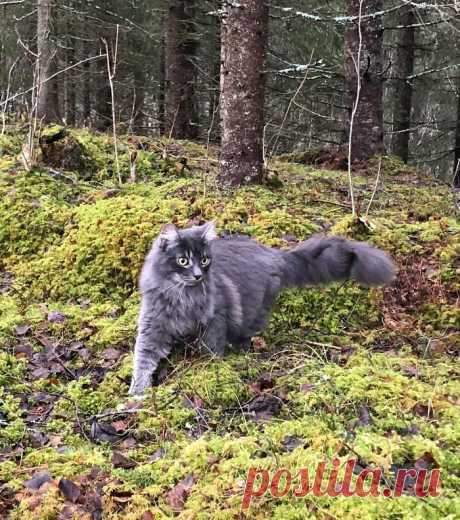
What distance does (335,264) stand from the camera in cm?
495

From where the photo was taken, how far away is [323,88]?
13.7 meters

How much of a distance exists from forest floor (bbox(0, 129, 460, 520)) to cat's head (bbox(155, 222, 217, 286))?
2.19 feet

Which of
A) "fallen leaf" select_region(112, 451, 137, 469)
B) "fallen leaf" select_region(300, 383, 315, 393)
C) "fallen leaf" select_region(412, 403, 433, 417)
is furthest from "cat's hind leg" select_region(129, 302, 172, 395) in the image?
"fallen leaf" select_region(412, 403, 433, 417)

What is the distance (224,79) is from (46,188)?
2655mm

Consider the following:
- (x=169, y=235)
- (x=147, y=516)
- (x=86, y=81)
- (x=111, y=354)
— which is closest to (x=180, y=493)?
(x=147, y=516)

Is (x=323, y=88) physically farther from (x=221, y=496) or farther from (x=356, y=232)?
(x=221, y=496)

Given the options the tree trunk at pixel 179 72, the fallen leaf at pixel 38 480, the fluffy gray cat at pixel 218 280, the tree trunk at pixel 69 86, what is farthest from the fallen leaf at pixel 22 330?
the tree trunk at pixel 69 86

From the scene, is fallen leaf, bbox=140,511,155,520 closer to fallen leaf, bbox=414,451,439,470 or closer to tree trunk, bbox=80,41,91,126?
fallen leaf, bbox=414,451,439,470

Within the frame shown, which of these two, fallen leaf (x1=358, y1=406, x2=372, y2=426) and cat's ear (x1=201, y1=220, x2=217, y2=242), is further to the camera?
cat's ear (x1=201, y1=220, x2=217, y2=242)

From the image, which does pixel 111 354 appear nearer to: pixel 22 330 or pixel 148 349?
pixel 148 349

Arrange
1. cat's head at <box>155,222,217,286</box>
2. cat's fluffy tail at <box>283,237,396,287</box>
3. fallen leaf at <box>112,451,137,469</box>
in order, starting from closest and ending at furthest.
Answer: fallen leaf at <box>112,451,137,469</box> → cat's head at <box>155,222,217,286</box> → cat's fluffy tail at <box>283,237,396,287</box>

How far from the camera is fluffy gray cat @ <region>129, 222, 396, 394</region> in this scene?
450 centimetres

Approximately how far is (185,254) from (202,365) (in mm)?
852

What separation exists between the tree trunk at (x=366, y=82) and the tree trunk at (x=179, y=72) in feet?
15.4
